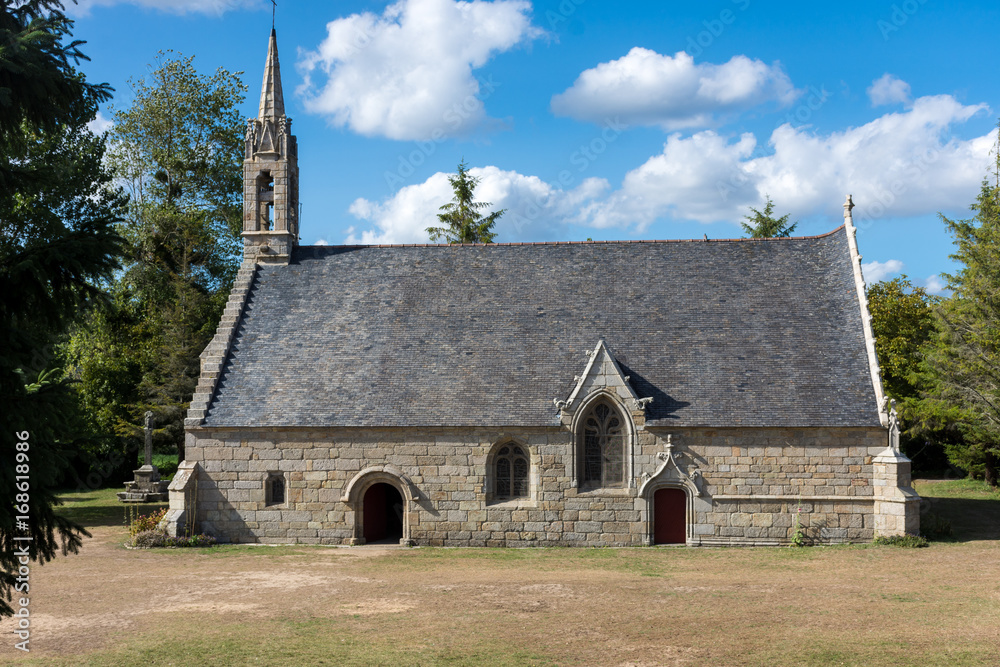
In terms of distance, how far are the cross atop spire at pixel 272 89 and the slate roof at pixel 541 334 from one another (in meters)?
5.13

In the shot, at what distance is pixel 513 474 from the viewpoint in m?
24.2

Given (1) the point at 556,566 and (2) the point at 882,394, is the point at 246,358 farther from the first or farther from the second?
(2) the point at 882,394

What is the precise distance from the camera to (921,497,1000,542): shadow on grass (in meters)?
24.4

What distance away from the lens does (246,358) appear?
1035 inches

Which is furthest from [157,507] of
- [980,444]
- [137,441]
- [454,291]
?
[980,444]

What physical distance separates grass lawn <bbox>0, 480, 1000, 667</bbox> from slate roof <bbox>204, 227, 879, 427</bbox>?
13.2ft

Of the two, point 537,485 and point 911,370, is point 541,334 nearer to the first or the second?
point 537,485

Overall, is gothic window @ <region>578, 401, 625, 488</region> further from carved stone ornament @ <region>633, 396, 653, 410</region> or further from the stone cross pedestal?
the stone cross pedestal

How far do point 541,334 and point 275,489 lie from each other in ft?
29.9

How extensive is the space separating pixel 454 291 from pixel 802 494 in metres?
12.2

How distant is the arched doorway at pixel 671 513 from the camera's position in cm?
2386

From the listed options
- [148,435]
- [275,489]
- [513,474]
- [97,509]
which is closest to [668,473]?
[513,474]

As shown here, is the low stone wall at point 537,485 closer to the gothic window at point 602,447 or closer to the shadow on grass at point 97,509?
the gothic window at point 602,447

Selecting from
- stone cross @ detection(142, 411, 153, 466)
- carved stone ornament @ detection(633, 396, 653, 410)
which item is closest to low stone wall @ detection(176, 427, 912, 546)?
carved stone ornament @ detection(633, 396, 653, 410)
